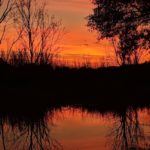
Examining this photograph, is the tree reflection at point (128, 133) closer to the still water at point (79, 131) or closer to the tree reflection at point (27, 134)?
the still water at point (79, 131)

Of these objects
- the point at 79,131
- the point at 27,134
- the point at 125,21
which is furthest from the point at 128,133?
the point at 125,21

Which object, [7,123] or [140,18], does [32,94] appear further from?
[7,123]

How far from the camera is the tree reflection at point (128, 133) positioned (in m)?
13.4

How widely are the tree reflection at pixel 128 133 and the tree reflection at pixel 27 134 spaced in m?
1.70

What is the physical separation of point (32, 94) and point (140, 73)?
15.1 m

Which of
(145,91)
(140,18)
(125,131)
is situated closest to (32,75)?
(145,91)

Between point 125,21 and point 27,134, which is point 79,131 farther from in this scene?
point 125,21

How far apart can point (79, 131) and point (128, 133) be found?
6.01 feet

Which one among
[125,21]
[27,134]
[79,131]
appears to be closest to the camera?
[27,134]

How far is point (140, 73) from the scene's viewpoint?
46031 millimetres

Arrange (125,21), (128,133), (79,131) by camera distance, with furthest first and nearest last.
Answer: (125,21), (79,131), (128,133)

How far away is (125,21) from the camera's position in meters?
26.2

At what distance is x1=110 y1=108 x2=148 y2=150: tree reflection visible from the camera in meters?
13.4

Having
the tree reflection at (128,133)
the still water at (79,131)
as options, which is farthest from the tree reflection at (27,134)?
the tree reflection at (128,133)
